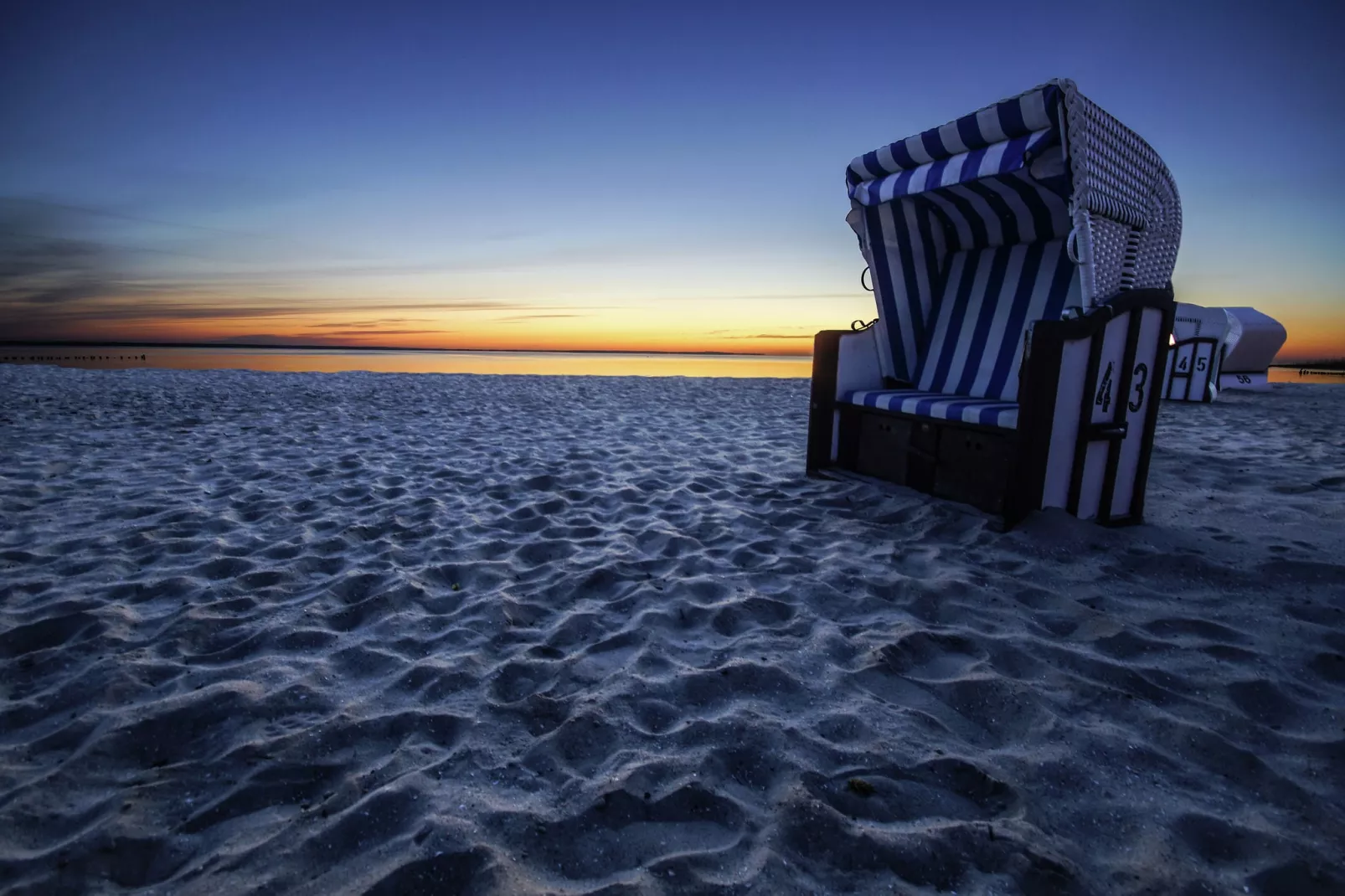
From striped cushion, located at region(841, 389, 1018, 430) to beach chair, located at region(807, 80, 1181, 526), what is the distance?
12 mm

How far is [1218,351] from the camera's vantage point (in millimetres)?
9680

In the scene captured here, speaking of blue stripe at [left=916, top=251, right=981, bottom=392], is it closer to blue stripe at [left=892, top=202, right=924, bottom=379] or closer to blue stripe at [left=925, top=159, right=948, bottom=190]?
blue stripe at [left=892, top=202, right=924, bottom=379]

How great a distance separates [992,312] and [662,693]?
352 cm

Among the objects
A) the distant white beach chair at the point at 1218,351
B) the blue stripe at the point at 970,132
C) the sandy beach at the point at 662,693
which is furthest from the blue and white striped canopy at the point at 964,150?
the distant white beach chair at the point at 1218,351

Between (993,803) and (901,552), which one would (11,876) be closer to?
(993,803)

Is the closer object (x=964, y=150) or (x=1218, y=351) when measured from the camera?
(x=964, y=150)

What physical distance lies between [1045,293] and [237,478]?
5394 millimetres

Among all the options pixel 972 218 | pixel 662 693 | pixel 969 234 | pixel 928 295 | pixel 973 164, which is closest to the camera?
pixel 662 693

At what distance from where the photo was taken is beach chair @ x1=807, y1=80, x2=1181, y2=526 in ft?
10.1

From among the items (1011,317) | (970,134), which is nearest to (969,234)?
(1011,317)

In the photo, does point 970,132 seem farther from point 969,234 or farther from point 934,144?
point 969,234

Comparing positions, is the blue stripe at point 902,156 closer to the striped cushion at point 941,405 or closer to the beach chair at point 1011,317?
the beach chair at point 1011,317

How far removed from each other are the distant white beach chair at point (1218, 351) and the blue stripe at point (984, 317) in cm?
518

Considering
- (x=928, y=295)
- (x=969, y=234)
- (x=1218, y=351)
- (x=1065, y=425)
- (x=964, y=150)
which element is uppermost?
(x=964, y=150)
